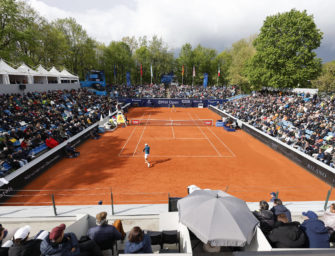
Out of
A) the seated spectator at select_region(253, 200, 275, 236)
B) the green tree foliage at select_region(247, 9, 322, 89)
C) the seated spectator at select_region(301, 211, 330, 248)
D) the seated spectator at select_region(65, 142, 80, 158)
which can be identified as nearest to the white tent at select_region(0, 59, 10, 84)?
the seated spectator at select_region(65, 142, 80, 158)

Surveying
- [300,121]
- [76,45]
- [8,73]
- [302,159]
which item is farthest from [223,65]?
[8,73]

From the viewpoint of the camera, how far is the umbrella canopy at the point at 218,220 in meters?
4.06

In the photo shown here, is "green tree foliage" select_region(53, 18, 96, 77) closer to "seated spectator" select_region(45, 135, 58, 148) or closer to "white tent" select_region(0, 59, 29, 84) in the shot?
"white tent" select_region(0, 59, 29, 84)

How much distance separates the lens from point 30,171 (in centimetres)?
1201

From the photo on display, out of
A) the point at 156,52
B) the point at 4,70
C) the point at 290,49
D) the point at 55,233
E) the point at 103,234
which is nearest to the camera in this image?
the point at 55,233

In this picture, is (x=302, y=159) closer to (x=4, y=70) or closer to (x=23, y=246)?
(x=23, y=246)

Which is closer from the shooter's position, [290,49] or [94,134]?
[94,134]

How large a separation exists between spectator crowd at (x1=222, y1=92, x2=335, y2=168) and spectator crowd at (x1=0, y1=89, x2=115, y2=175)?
21.6 metres

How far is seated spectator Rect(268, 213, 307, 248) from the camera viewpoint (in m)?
4.29

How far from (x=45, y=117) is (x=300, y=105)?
31571 millimetres

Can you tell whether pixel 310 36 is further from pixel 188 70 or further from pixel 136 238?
pixel 188 70

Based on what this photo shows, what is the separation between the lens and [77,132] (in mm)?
20516

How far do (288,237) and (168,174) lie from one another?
924 centimetres

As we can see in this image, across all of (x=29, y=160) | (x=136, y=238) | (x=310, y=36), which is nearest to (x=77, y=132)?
(x=29, y=160)
